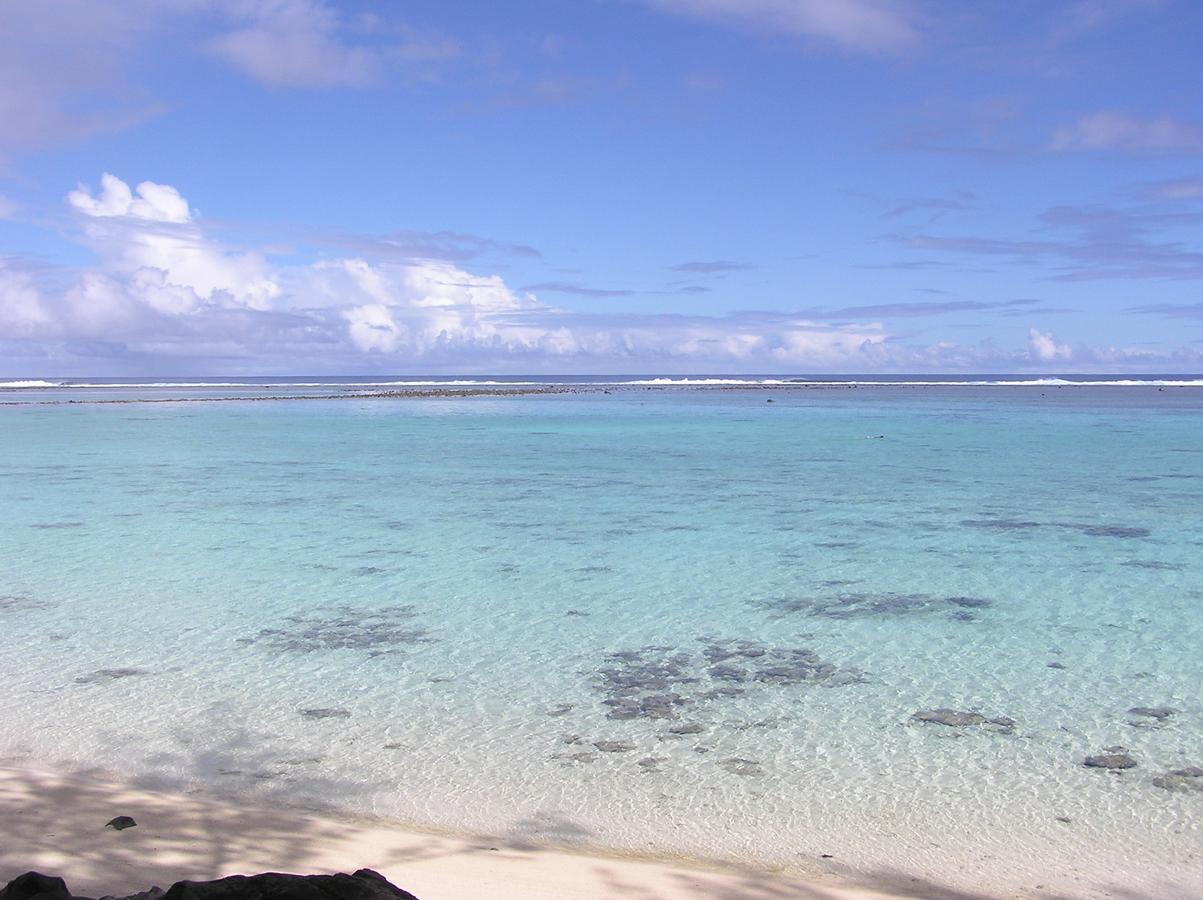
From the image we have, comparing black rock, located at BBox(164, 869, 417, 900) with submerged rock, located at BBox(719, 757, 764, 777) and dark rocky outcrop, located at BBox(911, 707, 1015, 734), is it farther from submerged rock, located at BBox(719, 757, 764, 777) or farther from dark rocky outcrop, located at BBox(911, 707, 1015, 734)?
dark rocky outcrop, located at BBox(911, 707, 1015, 734)

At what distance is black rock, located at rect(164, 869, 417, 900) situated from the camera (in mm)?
2992

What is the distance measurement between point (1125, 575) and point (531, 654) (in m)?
7.31

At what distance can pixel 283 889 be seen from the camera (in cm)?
301

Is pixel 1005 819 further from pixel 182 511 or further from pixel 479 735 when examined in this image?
pixel 182 511

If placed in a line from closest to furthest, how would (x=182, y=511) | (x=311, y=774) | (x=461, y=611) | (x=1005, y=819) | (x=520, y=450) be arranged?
1. (x=1005, y=819)
2. (x=311, y=774)
3. (x=461, y=611)
4. (x=182, y=511)
5. (x=520, y=450)

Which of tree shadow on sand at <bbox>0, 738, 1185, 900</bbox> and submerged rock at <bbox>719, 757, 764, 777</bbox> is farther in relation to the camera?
submerged rock at <bbox>719, 757, 764, 777</bbox>

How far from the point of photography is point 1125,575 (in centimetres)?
1138

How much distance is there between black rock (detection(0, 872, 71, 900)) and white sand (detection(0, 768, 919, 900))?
39.6 inches

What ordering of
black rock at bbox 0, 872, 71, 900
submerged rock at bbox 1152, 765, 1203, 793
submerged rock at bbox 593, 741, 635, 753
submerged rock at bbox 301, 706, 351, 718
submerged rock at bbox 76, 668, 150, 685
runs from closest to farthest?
1. black rock at bbox 0, 872, 71, 900
2. submerged rock at bbox 1152, 765, 1203, 793
3. submerged rock at bbox 593, 741, 635, 753
4. submerged rock at bbox 301, 706, 351, 718
5. submerged rock at bbox 76, 668, 150, 685

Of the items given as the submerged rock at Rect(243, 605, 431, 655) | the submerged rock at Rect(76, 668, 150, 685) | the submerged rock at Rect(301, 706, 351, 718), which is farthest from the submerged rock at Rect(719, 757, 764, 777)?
the submerged rock at Rect(76, 668, 150, 685)

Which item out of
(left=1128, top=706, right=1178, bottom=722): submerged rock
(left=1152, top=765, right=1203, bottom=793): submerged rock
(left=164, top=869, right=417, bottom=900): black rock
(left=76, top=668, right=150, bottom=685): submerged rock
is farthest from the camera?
(left=76, top=668, right=150, bottom=685): submerged rock

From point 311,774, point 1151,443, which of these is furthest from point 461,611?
point 1151,443

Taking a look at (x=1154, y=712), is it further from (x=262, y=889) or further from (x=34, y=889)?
(x=34, y=889)

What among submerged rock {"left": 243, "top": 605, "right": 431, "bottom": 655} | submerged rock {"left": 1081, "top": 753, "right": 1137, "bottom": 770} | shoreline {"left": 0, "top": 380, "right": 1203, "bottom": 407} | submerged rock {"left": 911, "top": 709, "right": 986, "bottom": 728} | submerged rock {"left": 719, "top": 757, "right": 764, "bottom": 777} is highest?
submerged rock {"left": 1081, "top": 753, "right": 1137, "bottom": 770}
